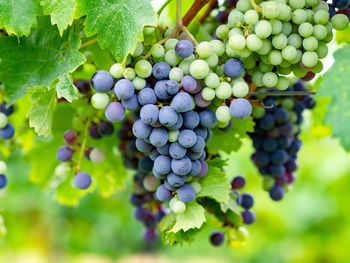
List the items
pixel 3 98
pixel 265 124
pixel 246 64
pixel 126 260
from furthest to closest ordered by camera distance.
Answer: pixel 126 260 → pixel 265 124 → pixel 3 98 → pixel 246 64

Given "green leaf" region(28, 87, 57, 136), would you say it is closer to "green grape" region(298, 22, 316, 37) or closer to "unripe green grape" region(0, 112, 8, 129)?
"unripe green grape" region(0, 112, 8, 129)

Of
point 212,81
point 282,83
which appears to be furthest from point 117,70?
point 282,83

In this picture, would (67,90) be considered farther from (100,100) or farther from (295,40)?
(295,40)

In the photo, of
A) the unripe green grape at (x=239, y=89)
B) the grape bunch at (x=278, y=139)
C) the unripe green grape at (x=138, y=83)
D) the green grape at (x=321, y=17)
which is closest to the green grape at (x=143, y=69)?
the unripe green grape at (x=138, y=83)

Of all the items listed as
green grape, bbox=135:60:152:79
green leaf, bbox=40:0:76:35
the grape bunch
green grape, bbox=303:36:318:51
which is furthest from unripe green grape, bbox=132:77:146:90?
the grape bunch

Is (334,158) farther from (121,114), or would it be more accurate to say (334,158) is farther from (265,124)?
(121,114)

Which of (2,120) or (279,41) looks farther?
(2,120)

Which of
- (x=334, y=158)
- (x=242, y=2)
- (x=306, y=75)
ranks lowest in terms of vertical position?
(x=334, y=158)

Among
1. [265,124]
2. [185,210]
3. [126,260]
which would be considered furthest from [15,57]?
[126,260]
